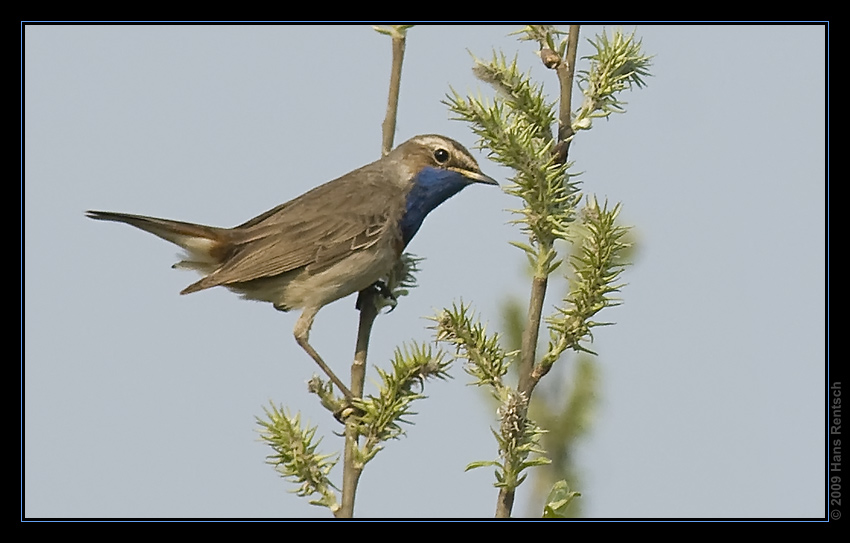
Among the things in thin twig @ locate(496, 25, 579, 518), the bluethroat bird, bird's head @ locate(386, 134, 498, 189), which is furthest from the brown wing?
thin twig @ locate(496, 25, 579, 518)

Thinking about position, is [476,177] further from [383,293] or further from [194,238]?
[194,238]

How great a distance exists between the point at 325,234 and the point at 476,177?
982 mm

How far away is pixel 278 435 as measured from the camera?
11.2 ft

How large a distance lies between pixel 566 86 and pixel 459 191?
2955 millimetres

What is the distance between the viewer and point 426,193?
5980mm

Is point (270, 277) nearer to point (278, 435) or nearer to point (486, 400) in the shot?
point (278, 435)

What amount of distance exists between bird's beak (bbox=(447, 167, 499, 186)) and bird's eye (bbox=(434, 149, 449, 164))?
6cm

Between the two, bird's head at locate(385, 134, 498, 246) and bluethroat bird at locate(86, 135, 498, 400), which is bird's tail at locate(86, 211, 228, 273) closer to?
bluethroat bird at locate(86, 135, 498, 400)

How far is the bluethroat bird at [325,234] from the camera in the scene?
5758mm

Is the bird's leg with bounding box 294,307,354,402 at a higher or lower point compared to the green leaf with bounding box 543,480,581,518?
higher

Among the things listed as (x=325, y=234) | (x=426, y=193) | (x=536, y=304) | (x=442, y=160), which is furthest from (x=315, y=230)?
(x=536, y=304)

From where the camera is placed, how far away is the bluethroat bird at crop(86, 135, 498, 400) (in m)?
5.76

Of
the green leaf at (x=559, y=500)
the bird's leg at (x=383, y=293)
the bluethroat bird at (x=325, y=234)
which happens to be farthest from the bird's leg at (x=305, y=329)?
the green leaf at (x=559, y=500)

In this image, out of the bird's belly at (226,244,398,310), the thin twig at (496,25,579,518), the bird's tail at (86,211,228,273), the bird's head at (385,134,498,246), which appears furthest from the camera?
the bird's head at (385,134,498,246)
